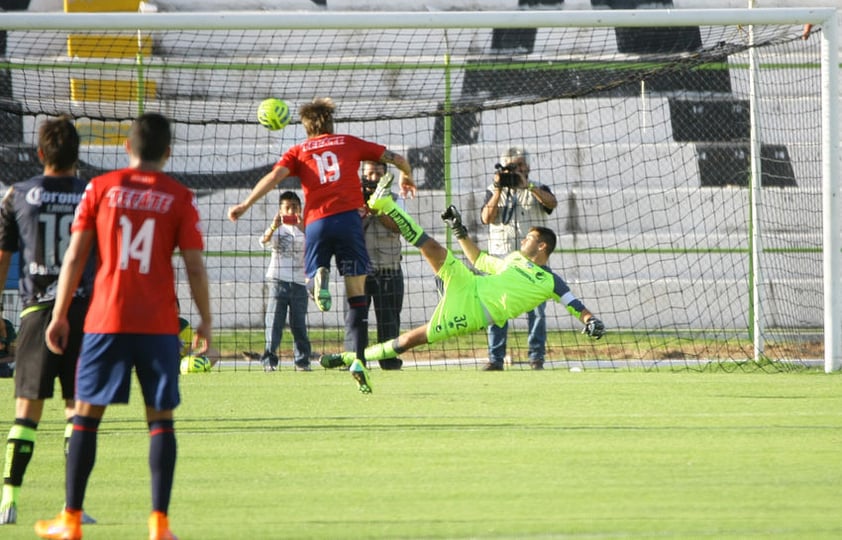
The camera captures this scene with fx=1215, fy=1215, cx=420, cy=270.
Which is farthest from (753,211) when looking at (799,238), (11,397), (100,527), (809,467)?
(100,527)

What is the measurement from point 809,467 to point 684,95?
45.1ft

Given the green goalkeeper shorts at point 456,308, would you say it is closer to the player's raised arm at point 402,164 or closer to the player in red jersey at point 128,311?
the player's raised arm at point 402,164

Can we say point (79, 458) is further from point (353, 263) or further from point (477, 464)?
point (353, 263)

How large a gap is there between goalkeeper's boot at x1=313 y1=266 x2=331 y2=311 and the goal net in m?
5.25

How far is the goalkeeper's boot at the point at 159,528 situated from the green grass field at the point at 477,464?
1.07 feet

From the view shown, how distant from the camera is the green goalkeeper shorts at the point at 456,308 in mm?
10742

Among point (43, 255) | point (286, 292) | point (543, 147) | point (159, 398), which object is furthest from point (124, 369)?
point (543, 147)

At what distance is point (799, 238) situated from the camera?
15.6 meters

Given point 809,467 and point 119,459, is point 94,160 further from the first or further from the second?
point 809,467

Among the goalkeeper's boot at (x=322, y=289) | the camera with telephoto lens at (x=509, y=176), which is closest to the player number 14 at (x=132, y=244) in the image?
the goalkeeper's boot at (x=322, y=289)

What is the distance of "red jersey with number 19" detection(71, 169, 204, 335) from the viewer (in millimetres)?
4961

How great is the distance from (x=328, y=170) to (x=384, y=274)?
387cm

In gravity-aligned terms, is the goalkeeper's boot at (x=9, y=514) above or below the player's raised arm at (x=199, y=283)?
below

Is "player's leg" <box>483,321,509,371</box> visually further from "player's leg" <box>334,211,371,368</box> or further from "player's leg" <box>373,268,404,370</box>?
"player's leg" <box>334,211,371,368</box>
